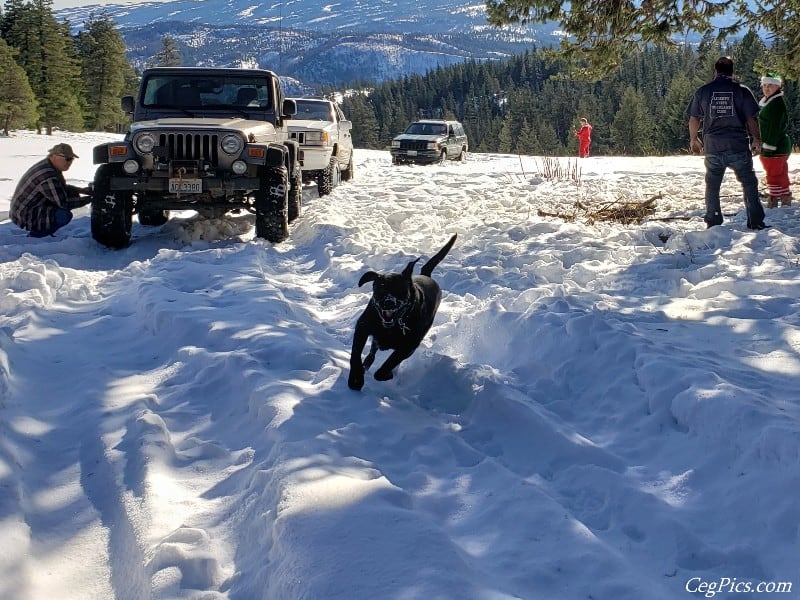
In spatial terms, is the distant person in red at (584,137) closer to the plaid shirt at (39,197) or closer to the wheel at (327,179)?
the wheel at (327,179)

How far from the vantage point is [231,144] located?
8.02 meters

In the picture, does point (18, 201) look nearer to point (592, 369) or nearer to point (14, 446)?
point (14, 446)

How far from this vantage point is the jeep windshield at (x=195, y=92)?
9242 mm

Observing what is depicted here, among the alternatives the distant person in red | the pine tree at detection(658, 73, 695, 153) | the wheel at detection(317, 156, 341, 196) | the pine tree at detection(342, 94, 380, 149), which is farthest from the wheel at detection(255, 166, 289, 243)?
the pine tree at detection(342, 94, 380, 149)

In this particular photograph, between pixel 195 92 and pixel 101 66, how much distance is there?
57.0 metres

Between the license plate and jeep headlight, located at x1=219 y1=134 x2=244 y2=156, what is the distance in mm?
495

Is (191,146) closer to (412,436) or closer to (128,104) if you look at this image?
(128,104)

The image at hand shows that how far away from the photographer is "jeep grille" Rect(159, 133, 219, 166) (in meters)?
7.95

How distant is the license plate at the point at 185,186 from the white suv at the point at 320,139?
12.8 ft

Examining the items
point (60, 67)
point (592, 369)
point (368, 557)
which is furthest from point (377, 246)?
point (60, 67)

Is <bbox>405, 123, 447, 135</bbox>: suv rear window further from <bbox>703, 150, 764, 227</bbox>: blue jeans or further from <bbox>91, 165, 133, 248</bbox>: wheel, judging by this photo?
<bbox>91, 165, 133, 248</bbox>: wheel

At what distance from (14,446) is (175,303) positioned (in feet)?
7.78

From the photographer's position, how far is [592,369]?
411 centimetres

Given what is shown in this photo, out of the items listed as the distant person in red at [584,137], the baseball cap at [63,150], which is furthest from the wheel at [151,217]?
the distant person in red at [584,137]
